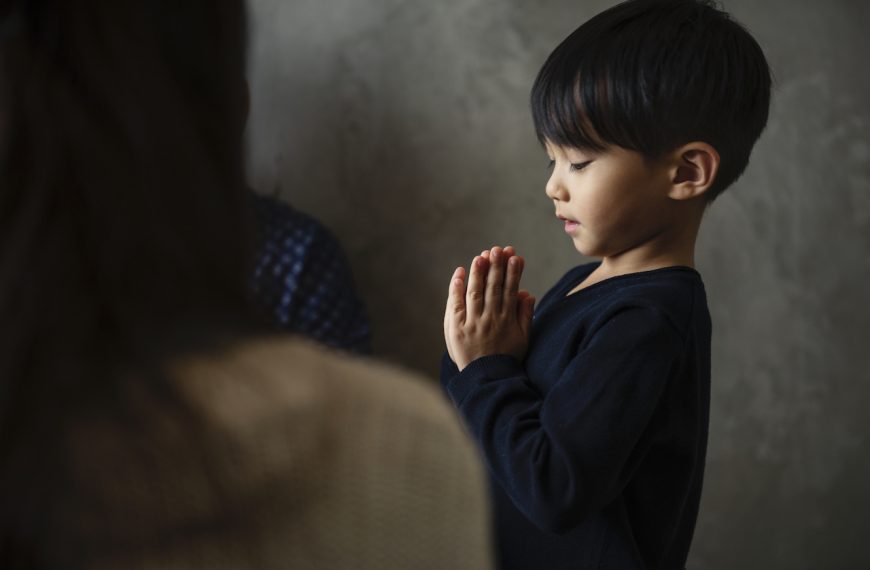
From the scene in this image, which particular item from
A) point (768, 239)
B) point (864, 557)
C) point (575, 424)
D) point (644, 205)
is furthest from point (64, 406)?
point (864, 557)

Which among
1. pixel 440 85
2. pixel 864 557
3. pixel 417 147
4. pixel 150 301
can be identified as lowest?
pixel 864 557

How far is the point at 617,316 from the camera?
744mm

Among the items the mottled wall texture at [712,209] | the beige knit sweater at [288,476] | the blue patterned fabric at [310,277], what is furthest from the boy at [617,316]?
the mottled wall texture at [712,209]

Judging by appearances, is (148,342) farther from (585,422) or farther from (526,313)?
(526,313)

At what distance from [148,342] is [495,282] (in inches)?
20.6

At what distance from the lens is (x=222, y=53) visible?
0.40 meters

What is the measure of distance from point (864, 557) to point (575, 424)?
1.53 metres

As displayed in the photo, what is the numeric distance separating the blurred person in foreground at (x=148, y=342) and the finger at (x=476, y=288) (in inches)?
16.5

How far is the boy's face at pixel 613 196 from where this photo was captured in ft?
2.62

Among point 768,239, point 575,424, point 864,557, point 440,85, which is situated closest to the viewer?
point 575,424

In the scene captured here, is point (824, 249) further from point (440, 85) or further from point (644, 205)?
point (644, 205)

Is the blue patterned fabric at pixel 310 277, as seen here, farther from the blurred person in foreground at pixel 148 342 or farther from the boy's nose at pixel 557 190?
the blurred person in foreground at pixel 148 342

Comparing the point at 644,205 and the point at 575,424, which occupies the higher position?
the point at 644,205

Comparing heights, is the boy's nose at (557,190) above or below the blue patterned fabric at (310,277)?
above
